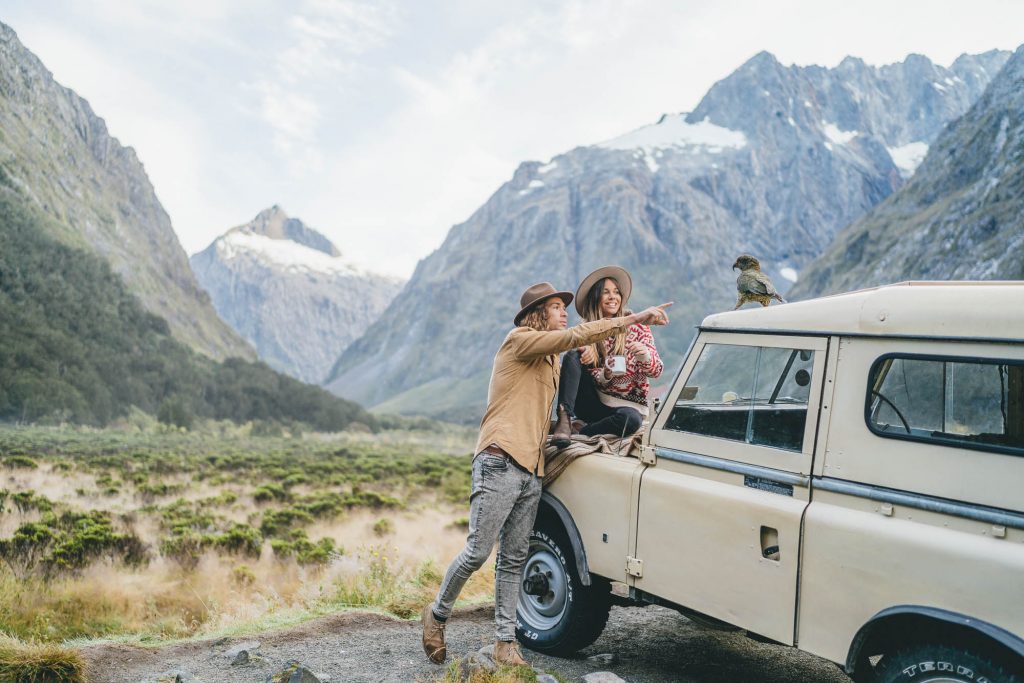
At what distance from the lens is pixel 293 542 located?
45.9 ft

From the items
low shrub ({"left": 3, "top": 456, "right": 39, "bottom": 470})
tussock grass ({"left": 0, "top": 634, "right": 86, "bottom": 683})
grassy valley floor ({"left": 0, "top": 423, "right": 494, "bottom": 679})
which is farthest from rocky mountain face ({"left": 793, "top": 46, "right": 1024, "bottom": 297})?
tussock grass ({"left": 0, "top": 634, "right": 86, "bottom": 683})

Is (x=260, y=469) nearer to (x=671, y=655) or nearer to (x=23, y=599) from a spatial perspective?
(x=23, y=599)

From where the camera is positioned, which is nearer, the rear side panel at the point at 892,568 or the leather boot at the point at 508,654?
the rear side panel at the point at 892,568

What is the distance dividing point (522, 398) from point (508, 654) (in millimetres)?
1772

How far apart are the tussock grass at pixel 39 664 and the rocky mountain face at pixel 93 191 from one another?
7568 cm

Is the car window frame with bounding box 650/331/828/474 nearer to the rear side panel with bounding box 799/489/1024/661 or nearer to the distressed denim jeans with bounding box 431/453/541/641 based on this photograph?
the rear side panel with bounding box 799/489/1024/661

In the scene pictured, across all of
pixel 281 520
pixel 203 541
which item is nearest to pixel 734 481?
pixel 203 541

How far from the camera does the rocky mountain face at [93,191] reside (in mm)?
80062

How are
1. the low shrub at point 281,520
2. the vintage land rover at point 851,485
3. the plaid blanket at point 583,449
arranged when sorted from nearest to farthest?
the vintage land rover at point 851,485 < the plaid blanket at point 583,449 < the low shrub at point 281,520

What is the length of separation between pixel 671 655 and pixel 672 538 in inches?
73.4

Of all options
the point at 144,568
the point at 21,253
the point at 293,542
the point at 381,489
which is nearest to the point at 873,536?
the point at 144,568

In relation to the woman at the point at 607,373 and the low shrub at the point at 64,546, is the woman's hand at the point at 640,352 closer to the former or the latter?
the woman at the point at 607,373

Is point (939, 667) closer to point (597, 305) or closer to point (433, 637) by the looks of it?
point (433, 637)

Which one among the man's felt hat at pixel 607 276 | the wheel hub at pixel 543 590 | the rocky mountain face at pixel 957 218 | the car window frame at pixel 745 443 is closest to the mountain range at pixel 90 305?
the wheel hub at pixel 543 590
